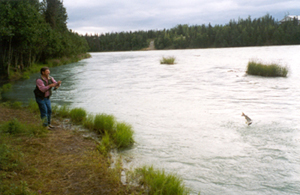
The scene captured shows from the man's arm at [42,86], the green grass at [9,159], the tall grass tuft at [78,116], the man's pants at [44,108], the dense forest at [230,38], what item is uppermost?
the dense forest at [230,38]

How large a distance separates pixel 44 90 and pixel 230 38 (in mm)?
155151

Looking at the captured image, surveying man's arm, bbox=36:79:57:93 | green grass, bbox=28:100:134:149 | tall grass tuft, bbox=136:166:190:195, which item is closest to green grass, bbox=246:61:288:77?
green grass, bbox=28:100:134:149

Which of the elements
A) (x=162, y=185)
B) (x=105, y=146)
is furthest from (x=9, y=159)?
(x=162, y=185)

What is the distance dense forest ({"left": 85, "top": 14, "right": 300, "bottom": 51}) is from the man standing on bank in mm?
135543

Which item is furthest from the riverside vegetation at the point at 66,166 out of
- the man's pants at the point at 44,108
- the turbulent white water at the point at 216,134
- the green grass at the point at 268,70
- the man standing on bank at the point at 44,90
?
the green grass at the point at 268,70

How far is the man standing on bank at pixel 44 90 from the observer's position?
8141mm

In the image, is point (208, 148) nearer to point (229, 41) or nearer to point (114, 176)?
point (114, 176)

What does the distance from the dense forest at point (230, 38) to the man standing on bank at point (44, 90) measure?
5336 inches

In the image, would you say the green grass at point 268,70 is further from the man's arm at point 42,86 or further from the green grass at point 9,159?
the green grass at point 9,159

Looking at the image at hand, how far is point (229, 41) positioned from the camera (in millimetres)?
151875

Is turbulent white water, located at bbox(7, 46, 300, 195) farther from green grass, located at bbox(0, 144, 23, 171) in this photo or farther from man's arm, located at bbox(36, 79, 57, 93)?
man's arm, located at bbox(36, 79, 57, 93)

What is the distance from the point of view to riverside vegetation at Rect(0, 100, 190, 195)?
17.2ft

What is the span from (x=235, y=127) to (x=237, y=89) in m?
10.7

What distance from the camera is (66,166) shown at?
621cm
